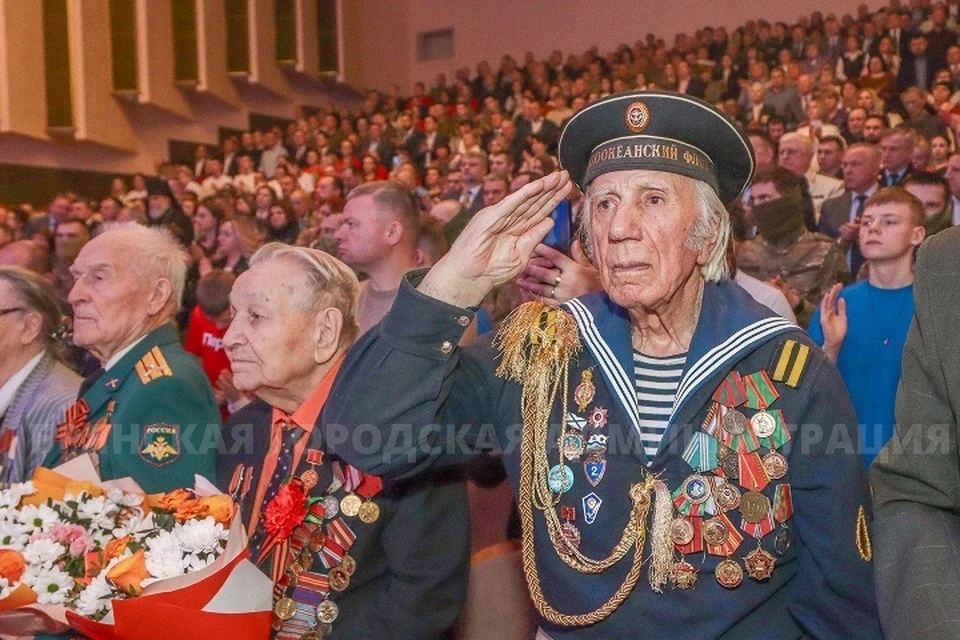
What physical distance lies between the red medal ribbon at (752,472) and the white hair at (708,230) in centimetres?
35

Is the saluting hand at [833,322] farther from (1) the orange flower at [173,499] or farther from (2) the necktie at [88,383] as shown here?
(1) the orange flower at [173,499]

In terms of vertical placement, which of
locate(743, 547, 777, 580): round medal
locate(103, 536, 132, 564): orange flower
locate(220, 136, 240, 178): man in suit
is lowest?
locate(103, 536, 132, 564): orange flower

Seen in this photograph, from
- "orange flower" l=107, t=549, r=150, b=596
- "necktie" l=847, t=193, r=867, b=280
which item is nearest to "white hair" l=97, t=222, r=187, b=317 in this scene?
"orange flower" l=107, t=549, r=150, b=596

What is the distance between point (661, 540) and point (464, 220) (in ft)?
16.6

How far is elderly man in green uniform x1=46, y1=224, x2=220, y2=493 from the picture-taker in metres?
3.02

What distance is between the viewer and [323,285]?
2.90m

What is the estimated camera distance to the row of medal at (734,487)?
198cm

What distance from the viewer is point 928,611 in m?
1.37

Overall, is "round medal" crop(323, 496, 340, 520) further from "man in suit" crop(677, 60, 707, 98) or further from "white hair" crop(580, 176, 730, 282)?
"man in suit" crop(677, 60, 707, 98)

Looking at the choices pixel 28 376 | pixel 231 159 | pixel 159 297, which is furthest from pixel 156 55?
pixel 159 297

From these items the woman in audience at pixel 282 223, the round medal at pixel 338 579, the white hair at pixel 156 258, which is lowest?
the round medal at pixel 338 579

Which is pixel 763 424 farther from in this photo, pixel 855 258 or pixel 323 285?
pixel 855 258

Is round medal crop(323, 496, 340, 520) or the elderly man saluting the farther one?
round medal crop(323, 496, 340, 520)

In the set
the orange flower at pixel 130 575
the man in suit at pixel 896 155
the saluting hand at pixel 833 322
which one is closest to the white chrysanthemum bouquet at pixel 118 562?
the orange flower at pixel 130 575
